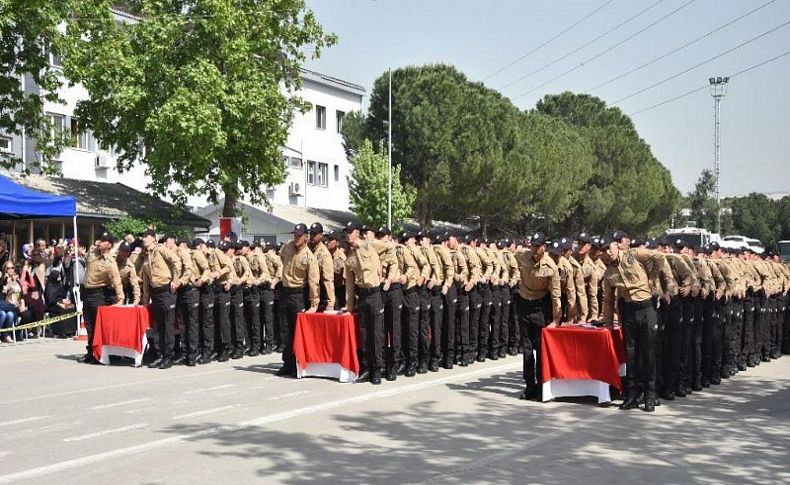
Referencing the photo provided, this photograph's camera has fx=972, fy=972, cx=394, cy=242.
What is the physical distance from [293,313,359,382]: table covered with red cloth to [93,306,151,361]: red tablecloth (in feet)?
9.85

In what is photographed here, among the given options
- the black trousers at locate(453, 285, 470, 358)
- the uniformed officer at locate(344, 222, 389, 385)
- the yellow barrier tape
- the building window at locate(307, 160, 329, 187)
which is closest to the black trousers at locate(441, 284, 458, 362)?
the black trousers at locate(453, 285, 470, 358)

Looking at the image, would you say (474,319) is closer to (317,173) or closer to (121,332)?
(121,332)

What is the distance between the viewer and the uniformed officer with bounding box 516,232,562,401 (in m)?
12.4

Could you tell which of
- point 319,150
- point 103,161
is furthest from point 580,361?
point 319,150

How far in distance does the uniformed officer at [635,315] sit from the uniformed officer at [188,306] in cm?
721

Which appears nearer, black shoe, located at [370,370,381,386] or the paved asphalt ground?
the paved asphalt ground

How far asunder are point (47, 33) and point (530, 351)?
21676mm

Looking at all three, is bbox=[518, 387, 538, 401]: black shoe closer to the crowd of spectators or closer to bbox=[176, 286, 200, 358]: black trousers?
bbox=[176, 286, 200, 358]: black trousers

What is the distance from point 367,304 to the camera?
1391cm

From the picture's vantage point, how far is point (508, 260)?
1862cm

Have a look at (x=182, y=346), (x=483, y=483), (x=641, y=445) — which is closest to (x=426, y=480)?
(x=483, y=483)

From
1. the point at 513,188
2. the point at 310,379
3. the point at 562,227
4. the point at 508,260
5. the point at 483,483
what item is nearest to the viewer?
the point at 483,483

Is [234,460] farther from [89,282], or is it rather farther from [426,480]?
[89,282]

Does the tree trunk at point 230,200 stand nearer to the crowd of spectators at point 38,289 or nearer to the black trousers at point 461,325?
the crowd of spectators at point 38,289
